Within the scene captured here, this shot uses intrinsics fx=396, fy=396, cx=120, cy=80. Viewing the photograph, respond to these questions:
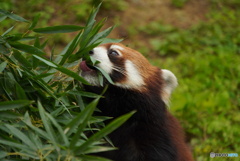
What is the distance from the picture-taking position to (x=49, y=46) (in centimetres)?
625

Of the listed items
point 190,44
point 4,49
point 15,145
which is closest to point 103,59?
point 4,49

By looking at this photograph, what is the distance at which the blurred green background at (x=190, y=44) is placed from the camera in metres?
4.77

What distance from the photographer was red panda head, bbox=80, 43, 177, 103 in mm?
3088

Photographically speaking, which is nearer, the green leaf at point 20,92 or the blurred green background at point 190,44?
the green leaf at point 20,92

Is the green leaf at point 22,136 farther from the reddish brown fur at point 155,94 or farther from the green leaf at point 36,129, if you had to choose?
the reddish brown fur at point 155,94

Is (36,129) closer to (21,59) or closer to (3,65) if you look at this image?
(3,65)

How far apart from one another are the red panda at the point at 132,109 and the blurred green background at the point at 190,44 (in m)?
1.21

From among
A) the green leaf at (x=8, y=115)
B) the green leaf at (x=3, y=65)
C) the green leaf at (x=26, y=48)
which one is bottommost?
the green leaf at (x=8, y=115)

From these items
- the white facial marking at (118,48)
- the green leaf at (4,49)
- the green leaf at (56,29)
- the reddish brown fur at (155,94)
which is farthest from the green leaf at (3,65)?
the white facial marking at (118,48)

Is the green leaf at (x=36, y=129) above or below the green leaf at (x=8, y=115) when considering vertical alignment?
below

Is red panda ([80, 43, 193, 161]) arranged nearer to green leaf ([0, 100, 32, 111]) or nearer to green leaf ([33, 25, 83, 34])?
green leaf ([33, 25, 83, 34])

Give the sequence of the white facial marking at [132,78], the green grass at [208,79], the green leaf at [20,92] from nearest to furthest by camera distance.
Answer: the green leaf at [20,92] < the white facial marking at [132,78] < the green grass at [208,79]

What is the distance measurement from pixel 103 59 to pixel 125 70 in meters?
0.22

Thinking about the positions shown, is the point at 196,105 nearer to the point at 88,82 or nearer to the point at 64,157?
the point at 88,82
